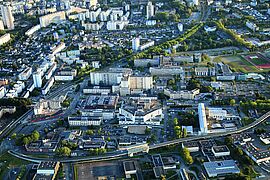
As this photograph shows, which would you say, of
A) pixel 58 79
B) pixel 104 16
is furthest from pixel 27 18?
pixel 58 79

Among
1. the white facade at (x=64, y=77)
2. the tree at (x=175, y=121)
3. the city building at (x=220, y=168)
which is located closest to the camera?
the city building at (x=220, y=168)

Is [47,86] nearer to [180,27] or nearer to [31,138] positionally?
[31,138]

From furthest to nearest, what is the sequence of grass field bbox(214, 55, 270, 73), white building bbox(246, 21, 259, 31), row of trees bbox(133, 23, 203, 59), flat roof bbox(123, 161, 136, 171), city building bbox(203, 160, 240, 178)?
white building bbox(246, 21, 259, 31) → row of trees bbox(133, 23, 203, 59) → grass field bbox(214, 55, 270, 73) → flat roof bbox(123, 161, 136, 171) → city building bbox(203, 160, 240, 178)

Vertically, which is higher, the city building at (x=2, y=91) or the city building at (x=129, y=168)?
the city building at (x=2, y=91)

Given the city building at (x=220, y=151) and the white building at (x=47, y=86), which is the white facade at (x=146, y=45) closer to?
the white building at (x=47, y=86)

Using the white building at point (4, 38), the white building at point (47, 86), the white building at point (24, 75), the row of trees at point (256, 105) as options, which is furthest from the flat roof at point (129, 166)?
the white building at point (4, 38)

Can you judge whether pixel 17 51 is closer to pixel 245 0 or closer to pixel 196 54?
pixel 196 54

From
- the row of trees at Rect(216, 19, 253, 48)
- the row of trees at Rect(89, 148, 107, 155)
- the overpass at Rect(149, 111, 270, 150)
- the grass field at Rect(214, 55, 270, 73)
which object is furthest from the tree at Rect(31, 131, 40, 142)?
the row of trees at Rect(216, 19, 253, 48)

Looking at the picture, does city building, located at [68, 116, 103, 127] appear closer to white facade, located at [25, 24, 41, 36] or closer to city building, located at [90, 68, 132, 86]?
city building, located at [90, 68, 132, 86]
